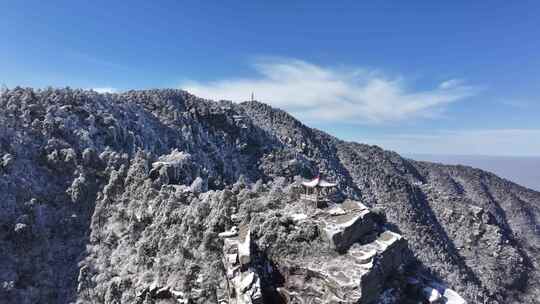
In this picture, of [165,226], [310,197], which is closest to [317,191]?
[310,197]

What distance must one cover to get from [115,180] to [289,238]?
97.4 feet

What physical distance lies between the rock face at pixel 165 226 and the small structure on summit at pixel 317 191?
125cm

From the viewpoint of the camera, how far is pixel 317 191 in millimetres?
36812

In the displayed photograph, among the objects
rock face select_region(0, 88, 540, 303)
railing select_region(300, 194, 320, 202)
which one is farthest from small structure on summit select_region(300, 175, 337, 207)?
rock face select_region(0, 88, 540, 303)

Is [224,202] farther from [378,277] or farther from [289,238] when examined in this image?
[378,277]

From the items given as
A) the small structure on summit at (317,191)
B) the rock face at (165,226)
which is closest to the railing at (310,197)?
the small structure on summit at (317,191)

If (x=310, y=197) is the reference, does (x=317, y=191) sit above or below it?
above

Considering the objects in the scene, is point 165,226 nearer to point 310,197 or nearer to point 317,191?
point 310,197

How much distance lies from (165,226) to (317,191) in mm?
18114

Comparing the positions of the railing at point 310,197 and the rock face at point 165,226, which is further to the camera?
the railing at point 310,197

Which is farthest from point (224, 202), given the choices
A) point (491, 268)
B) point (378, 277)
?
point (491, 268)

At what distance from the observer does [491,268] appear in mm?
100188

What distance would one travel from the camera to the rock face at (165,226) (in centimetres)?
3198

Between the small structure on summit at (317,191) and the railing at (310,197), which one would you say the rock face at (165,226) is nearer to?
the railing at (310,197)
